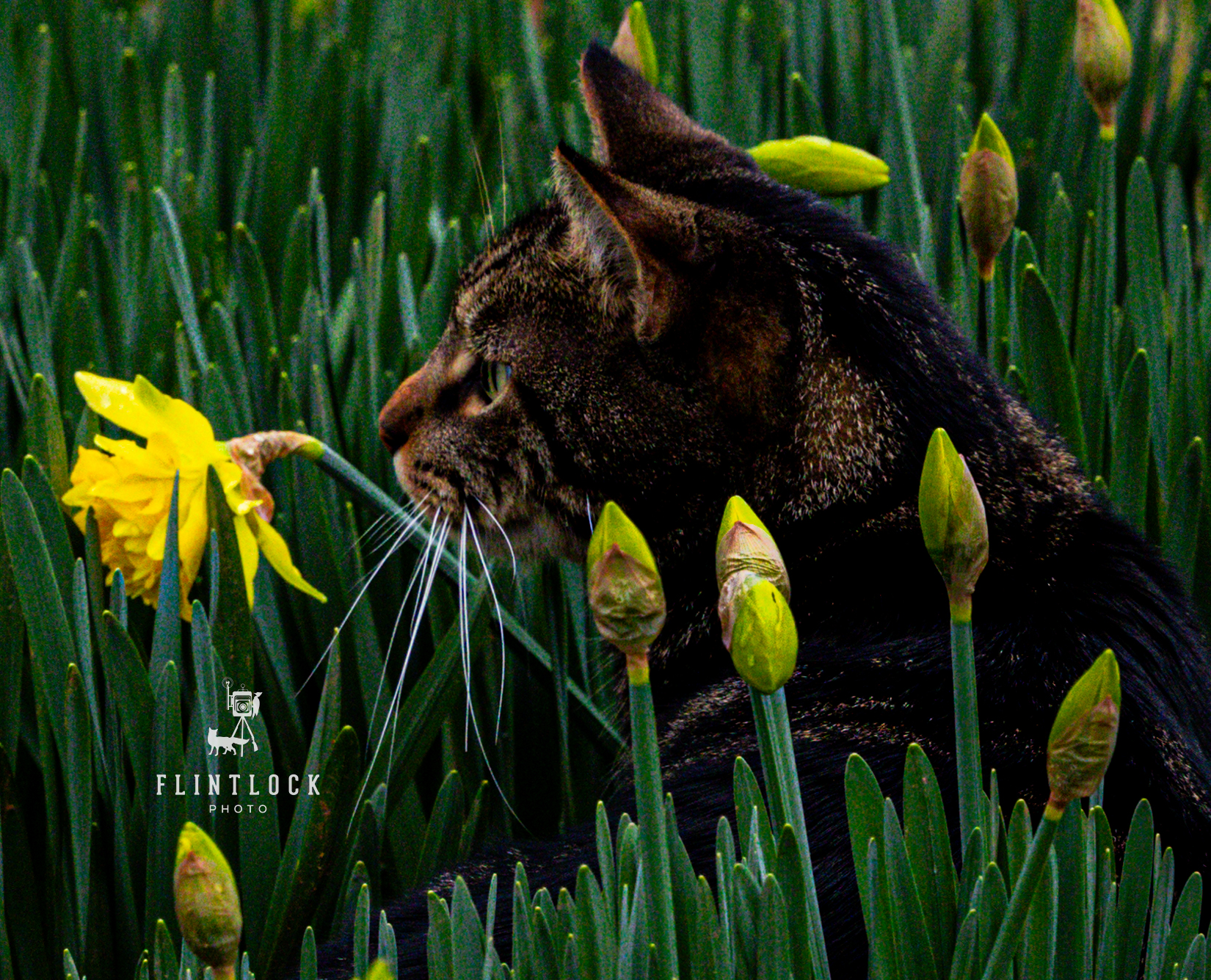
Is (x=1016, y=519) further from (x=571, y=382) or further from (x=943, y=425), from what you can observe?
(x=571, y=382)

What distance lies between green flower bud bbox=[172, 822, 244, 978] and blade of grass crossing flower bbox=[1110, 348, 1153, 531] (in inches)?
34.8

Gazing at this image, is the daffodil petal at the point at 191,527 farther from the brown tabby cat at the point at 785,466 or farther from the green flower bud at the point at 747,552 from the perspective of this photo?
the green flower bud at the point at 747,552

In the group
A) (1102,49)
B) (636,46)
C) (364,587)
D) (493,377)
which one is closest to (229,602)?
(364,587)

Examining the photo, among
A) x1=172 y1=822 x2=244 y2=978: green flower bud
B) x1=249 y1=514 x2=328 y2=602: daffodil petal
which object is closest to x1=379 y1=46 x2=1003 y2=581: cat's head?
x1=249 y1=514 x2=328 y2=602: daffodil petal

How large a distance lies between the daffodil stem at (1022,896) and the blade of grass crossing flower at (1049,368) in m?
0.72

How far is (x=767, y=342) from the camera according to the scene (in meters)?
1.14

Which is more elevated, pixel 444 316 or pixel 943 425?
pixel 444 316

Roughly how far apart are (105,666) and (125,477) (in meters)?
0.18

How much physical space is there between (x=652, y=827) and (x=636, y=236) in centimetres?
61

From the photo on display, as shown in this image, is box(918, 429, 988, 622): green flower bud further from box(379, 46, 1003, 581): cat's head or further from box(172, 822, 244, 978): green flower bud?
box(379, 46, 1003, 581): cat's head

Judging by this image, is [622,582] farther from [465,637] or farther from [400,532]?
[400,532]

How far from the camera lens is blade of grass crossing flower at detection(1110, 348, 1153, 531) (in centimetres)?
121

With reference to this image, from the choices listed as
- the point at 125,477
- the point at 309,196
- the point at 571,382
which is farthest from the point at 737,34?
the point at 125,477

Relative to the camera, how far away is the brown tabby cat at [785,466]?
926 mm
